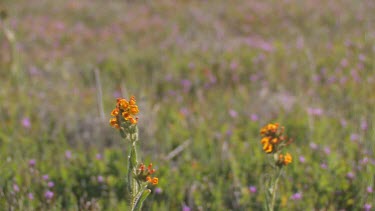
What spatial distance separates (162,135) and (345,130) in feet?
5.36

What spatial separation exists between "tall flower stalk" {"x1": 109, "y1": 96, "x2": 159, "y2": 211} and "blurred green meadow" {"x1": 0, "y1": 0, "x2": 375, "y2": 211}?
83 cm

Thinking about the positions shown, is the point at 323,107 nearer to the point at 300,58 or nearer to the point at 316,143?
the point at 316,143

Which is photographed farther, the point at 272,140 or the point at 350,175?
the point at 350,175

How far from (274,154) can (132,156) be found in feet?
2.53

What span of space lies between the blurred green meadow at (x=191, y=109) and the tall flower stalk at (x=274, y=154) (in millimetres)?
462

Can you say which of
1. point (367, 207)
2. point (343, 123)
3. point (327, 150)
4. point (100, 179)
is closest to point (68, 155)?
point (100, 179)

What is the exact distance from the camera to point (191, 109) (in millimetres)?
4570

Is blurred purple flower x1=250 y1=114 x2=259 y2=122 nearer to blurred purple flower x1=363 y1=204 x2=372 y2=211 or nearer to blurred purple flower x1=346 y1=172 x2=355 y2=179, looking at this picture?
blurred purple flower x1=346 y1=172 x2=355 y2=179

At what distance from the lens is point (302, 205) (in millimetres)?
2803

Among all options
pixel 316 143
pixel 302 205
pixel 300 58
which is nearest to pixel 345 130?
pixel 316 143

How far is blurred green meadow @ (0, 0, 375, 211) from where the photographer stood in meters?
2.94

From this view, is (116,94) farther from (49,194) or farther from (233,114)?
(49,194)

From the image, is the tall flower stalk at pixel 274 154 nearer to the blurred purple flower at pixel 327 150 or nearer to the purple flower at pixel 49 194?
the blurred purple flower at pixel 327 150

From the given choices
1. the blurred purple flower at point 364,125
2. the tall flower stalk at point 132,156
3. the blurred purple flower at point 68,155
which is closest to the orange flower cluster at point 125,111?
the tall flower stalk at point 132,156
